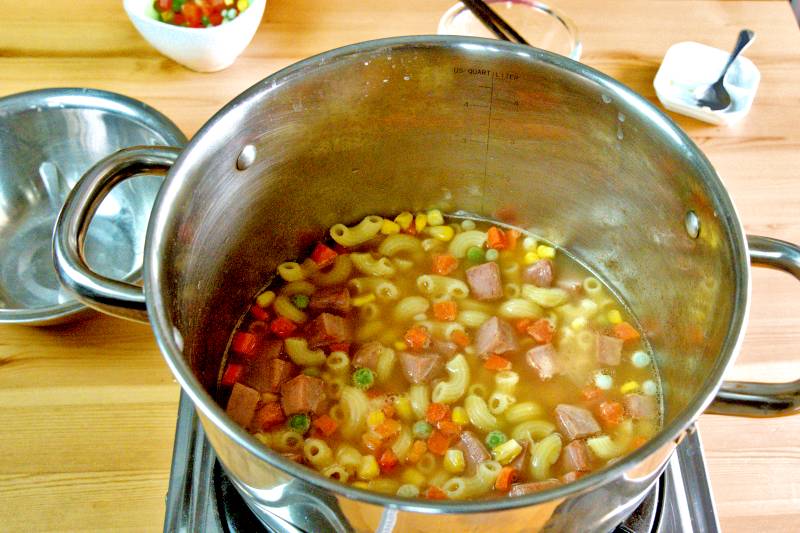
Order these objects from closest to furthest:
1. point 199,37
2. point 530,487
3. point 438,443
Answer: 1. point 530,487
2. point 438,443
3. point 199,37

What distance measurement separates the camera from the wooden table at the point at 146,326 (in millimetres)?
1197

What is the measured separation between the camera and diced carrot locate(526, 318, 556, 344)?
4.48 feet

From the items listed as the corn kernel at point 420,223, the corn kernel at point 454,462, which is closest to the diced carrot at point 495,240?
the corn kernel at point 420,223

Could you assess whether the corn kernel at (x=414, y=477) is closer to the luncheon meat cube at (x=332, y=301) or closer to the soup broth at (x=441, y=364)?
the soup broth at (x=441, y=364)

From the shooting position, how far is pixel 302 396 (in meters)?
1.24

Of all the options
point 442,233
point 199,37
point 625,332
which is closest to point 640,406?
point 625,332

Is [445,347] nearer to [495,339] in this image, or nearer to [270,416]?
[495,339]

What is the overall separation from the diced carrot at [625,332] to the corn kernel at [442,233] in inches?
13.6

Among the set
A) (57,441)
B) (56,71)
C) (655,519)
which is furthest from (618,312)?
(56,71)

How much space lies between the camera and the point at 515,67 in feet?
4.08

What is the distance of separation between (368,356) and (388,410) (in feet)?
0.35

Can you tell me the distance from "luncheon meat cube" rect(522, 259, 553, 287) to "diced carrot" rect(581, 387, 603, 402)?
0.23 m

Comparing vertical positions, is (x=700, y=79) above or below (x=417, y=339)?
above

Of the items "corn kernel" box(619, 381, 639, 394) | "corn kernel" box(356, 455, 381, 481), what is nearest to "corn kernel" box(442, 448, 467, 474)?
"corn kernel" box(356, 455, 381, 481)
